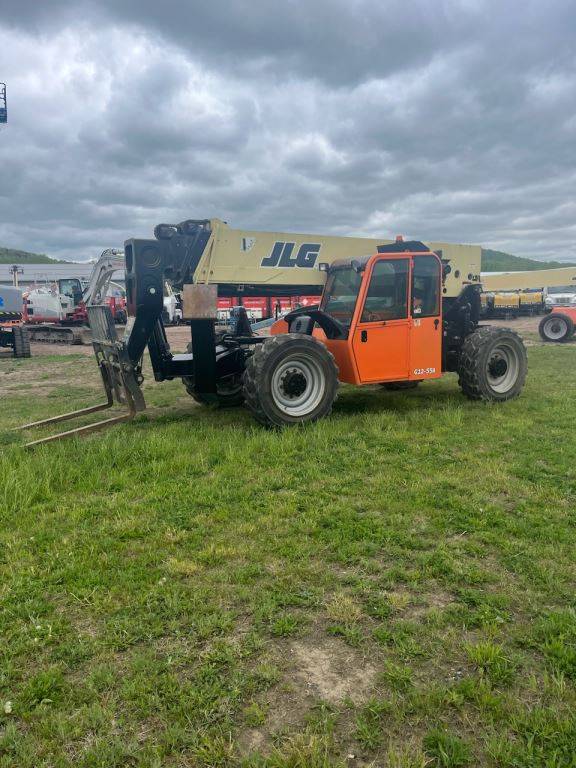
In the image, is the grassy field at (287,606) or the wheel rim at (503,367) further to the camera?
the wheel rim at (503,367)

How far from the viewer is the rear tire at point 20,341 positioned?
57.4ft

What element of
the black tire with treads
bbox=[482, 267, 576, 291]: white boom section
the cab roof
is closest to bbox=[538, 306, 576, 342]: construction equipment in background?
bbox=[482, 267, 576, 291]: white boom section

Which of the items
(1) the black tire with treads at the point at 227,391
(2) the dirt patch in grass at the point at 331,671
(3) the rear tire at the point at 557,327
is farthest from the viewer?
(3) the rear tire at the point at 557,327

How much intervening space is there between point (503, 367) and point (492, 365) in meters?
0.21

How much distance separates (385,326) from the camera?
7.58m

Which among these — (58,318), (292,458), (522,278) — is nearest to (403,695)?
(292,458)

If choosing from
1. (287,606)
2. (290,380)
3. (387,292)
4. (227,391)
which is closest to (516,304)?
(387,292)

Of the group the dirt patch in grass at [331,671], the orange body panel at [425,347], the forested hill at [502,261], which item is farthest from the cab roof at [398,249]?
the forested hill at [502,261]

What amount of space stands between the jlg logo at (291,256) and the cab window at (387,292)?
1.18 m

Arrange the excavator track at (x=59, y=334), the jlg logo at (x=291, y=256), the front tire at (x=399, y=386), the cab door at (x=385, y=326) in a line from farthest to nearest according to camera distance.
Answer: the excavator track at (x=59, y=334), the front tire at (x=399, y=386), the jlg logo at (x=291, y=256), the cab door at (x=385, y=326)

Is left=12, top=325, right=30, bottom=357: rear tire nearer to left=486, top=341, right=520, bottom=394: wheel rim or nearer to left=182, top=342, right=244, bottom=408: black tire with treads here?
left=182, top=342, right=244, bottom=408: black tire with treads

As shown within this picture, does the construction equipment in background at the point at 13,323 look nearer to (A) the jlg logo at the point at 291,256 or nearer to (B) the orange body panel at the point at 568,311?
(A) the jlg logo at the point at 291,256

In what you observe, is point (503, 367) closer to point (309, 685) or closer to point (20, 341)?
point (309, 685)

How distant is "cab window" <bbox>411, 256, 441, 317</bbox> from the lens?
7762mm
